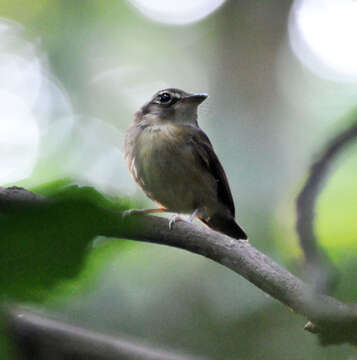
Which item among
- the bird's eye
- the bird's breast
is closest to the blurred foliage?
the bird's breast

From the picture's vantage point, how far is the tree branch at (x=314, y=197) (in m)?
1.17

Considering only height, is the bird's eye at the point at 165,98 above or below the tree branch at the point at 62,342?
below

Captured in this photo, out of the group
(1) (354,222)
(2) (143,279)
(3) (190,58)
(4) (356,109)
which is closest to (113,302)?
(2) (143,279)

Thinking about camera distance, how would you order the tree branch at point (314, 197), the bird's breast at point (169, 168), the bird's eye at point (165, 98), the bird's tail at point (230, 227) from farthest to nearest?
the bird's eye at point (165, 98)
the bird's tail at point (230, 227)
the bird's breast at point (169, 168)
the tree branch at point (314, 197)

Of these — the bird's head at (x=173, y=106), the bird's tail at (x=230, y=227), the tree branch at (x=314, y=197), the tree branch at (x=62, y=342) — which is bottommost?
the bird's tail at (x=230, y=227)

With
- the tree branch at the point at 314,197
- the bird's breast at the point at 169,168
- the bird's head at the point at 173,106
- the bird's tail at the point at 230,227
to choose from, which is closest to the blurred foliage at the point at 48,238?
the tree branch at the point at 314,197

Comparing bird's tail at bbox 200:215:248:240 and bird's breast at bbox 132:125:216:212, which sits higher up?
bird's breast at bbox 132:125:216:212

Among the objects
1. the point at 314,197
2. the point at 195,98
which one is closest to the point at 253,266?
the point at 314,197

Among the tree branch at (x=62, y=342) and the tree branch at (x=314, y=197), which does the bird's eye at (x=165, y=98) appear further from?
the tree branch at (x=62, y=342)

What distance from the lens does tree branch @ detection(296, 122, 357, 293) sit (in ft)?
3.84

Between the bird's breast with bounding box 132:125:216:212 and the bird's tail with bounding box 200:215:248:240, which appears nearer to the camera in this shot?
the bird's breast with bounding box 132:125:216:212

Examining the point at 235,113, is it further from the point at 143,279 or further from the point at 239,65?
the point at 143,279

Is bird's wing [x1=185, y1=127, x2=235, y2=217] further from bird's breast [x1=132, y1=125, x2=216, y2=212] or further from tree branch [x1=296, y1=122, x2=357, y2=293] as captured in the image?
tree branch [x1=296, y1=122, x2=357, y2=293]

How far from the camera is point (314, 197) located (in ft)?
4.24
